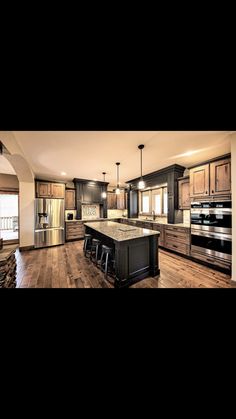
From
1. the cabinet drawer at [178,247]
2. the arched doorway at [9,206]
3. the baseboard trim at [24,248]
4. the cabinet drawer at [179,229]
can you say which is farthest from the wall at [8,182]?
the cabinet drawer at [178,247]

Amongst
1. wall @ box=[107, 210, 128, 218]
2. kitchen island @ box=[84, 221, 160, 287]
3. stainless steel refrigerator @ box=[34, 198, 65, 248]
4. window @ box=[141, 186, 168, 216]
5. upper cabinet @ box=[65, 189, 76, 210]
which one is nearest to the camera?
kitchen island @ box=[84, 221, 160, 287]

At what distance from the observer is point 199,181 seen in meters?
3.31

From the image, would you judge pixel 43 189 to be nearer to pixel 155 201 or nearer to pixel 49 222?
pixel 49 222

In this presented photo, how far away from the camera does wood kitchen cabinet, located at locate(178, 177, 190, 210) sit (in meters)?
3.96

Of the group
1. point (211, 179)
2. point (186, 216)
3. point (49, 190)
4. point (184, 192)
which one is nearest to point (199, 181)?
point (211, 179)

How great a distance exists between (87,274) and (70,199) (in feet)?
12.2

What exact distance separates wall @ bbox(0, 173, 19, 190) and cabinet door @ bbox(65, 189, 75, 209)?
1821mm

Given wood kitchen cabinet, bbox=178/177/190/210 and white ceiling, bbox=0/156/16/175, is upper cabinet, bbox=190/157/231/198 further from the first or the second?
white ceiling, bbox=0/156/16/175

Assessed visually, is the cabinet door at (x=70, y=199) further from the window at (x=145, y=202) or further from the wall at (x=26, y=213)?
the window at (x=145, y=202)

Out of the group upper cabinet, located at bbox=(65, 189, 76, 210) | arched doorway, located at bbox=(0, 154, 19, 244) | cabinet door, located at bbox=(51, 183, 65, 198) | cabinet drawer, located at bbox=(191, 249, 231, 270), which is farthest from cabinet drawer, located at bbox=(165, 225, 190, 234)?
arched doorway, located at bbox=(0, 154, 19, 244)
